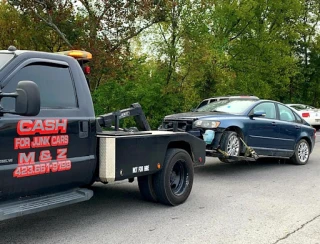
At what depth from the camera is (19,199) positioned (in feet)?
14.2

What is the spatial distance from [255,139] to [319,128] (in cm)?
1657

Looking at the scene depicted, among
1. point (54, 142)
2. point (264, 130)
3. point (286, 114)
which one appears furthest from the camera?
point (286, 114)

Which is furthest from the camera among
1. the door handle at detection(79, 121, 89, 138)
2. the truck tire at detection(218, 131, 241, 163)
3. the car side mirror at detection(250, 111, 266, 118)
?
the car side mirror at detection(250, 111, 266, 118)

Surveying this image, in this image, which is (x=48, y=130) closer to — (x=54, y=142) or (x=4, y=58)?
(x=54, y=142)

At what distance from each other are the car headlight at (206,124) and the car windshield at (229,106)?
3.15 feet

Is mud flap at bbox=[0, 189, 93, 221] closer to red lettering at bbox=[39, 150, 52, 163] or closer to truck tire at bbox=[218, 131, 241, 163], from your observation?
red lettering at bbox=[39, 150, 52, 163]

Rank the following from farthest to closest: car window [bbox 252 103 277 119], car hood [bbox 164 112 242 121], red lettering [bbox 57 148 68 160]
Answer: car window [bbox 252 103 277 119]
car hood [bbox 164 112 242 121]
red lettering [bbox 57 148 68 160]

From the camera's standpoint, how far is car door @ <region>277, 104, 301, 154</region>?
9.96 metres

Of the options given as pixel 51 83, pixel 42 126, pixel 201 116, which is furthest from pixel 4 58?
pixel 201 116

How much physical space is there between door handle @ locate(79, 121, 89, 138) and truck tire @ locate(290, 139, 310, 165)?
705 cm

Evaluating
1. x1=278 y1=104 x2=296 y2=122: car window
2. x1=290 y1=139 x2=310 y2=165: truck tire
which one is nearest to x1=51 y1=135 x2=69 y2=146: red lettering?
x1=278 y1=104 x2=296 y2=122: car window

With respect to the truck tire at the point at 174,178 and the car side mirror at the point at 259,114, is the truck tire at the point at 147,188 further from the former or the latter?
the car side mirror at the point at 259,114

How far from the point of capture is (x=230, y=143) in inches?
336

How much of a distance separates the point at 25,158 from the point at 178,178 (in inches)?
112
